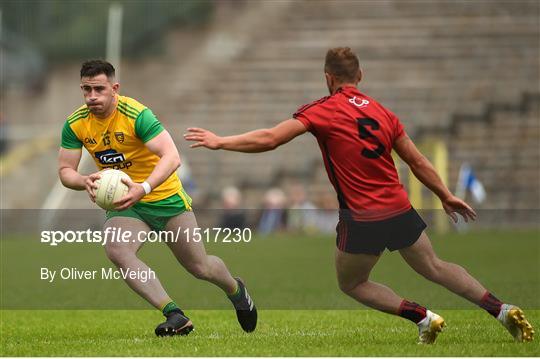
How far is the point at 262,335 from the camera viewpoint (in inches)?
367

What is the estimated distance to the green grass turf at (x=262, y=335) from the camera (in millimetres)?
8055

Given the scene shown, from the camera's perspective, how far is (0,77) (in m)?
31.9

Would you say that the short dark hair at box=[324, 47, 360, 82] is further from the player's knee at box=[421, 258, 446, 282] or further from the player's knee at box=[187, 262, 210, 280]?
the player's knee at box=[187, 262, 210, 280]

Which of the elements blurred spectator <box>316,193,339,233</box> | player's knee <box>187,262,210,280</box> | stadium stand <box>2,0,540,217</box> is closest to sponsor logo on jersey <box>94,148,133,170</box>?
player's knee <box>187,262,210,280</box>

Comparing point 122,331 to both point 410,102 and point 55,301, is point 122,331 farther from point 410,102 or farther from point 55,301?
point 410,102

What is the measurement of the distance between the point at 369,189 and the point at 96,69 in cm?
209

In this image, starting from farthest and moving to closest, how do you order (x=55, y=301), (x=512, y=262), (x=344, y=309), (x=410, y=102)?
1. (x=410, y=102)
2. (x=512, y=262)
3. (x=55, y=301)
4. (x=344, y=309)

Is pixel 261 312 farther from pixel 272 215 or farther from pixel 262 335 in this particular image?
pixel 272 215

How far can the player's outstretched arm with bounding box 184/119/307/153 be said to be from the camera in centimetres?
773

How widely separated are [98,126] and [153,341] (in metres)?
1.57

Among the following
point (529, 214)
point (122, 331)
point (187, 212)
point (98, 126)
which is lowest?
point (529, 214)

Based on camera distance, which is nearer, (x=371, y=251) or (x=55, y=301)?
(x=371, y=251)

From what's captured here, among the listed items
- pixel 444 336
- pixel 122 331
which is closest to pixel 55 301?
pixel 122 331

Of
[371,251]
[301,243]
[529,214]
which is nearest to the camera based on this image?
[371,251]
